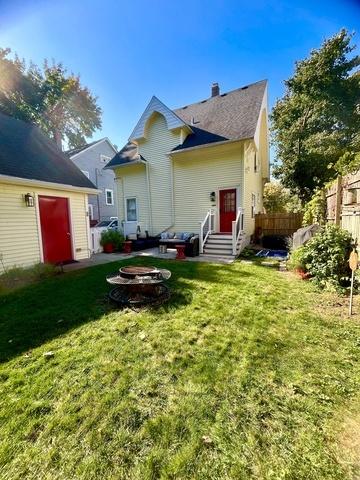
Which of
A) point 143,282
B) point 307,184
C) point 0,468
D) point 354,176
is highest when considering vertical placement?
point 307,184

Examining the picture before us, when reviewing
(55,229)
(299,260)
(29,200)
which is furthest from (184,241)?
(29,200)

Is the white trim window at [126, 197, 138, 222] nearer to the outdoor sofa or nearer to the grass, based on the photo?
the outdoor sofa

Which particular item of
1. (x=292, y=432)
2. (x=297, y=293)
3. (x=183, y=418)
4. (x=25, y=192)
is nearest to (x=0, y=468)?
(x=183, y=418)

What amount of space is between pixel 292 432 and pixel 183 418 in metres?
0.87

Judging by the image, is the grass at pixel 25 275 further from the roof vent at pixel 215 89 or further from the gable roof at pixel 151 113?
the roof vent at pixel 215 89

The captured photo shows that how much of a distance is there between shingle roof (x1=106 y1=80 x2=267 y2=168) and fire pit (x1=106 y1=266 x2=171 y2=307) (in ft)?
24.8

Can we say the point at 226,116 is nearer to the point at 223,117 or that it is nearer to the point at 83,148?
the point at 223,117

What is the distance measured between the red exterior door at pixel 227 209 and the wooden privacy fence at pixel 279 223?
9.03 feet

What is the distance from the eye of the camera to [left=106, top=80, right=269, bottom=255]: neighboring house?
9.91 meters

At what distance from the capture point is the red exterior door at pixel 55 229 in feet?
25.4

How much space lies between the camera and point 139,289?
453 centimetres

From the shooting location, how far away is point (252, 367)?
2.48m

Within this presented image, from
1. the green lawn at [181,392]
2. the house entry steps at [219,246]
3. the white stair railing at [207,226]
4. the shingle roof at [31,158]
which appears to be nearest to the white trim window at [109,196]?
the shingle roof at [31,158]

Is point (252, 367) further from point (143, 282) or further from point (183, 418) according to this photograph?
point (143, 282)
